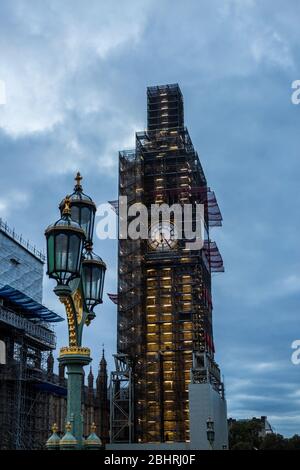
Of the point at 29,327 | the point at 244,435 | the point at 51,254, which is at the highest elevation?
the point at 29,327

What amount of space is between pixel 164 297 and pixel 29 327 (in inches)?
732

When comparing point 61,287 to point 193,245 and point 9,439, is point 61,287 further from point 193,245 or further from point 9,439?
point 193,245

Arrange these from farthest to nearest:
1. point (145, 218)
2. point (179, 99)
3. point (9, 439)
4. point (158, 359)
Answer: point (179, 99) < point (145, 218) < point (158, 359) < point (9, 439)

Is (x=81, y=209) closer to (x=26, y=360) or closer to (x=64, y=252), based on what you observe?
(x=64, y=252)

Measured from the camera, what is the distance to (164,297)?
78438 millimetres

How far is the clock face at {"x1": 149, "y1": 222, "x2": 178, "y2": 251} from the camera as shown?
262 ft

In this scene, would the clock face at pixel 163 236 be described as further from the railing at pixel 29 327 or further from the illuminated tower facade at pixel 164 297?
the railing at pixel 29 327

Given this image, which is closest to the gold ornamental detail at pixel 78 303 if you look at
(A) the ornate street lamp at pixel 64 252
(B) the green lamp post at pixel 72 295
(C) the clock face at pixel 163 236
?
(B) the green lamp post at pixel 72 295

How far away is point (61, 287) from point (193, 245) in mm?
66071

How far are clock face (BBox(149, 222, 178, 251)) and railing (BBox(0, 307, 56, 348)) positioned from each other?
1714cm

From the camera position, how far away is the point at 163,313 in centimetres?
7762

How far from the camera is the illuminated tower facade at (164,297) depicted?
73562 millimetres

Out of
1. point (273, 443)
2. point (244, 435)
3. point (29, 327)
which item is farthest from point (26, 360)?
point (244, 435)

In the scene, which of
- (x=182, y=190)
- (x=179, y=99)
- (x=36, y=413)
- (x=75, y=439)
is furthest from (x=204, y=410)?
(x=75, y=439)
